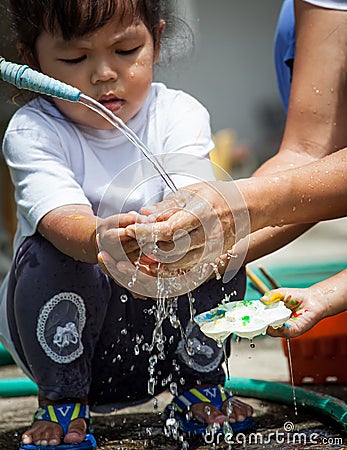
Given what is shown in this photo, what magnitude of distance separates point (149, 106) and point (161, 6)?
229mm

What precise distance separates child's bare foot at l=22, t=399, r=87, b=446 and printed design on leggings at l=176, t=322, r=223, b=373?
10.2 inches

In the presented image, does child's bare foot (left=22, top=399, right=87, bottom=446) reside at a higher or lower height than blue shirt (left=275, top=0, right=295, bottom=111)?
lower

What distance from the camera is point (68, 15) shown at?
1.70 meters

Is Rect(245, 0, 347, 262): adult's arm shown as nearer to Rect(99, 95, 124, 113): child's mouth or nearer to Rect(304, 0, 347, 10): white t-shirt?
Rect(304, 0, 347, 10): white t-shirt

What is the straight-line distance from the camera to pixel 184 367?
176cm

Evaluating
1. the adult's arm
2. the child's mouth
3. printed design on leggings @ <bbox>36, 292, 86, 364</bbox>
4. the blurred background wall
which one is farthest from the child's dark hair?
the blurred background wall

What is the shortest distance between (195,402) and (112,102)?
0.66 meters

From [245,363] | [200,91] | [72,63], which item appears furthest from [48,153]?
[200,91]

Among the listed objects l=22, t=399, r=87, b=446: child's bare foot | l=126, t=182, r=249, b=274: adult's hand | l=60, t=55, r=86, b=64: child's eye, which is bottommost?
l=22, t=399, r=87, b=446: child's bare foot

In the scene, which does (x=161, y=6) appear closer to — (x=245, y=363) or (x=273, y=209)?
(x=273, y=209)

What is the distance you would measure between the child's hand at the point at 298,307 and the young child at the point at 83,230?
23 cm

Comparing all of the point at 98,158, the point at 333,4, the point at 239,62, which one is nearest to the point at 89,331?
the point at 98,158

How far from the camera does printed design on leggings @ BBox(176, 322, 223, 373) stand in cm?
175

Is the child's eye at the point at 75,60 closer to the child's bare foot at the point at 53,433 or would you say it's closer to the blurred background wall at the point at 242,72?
the child's bare foot at the point at 53,433
